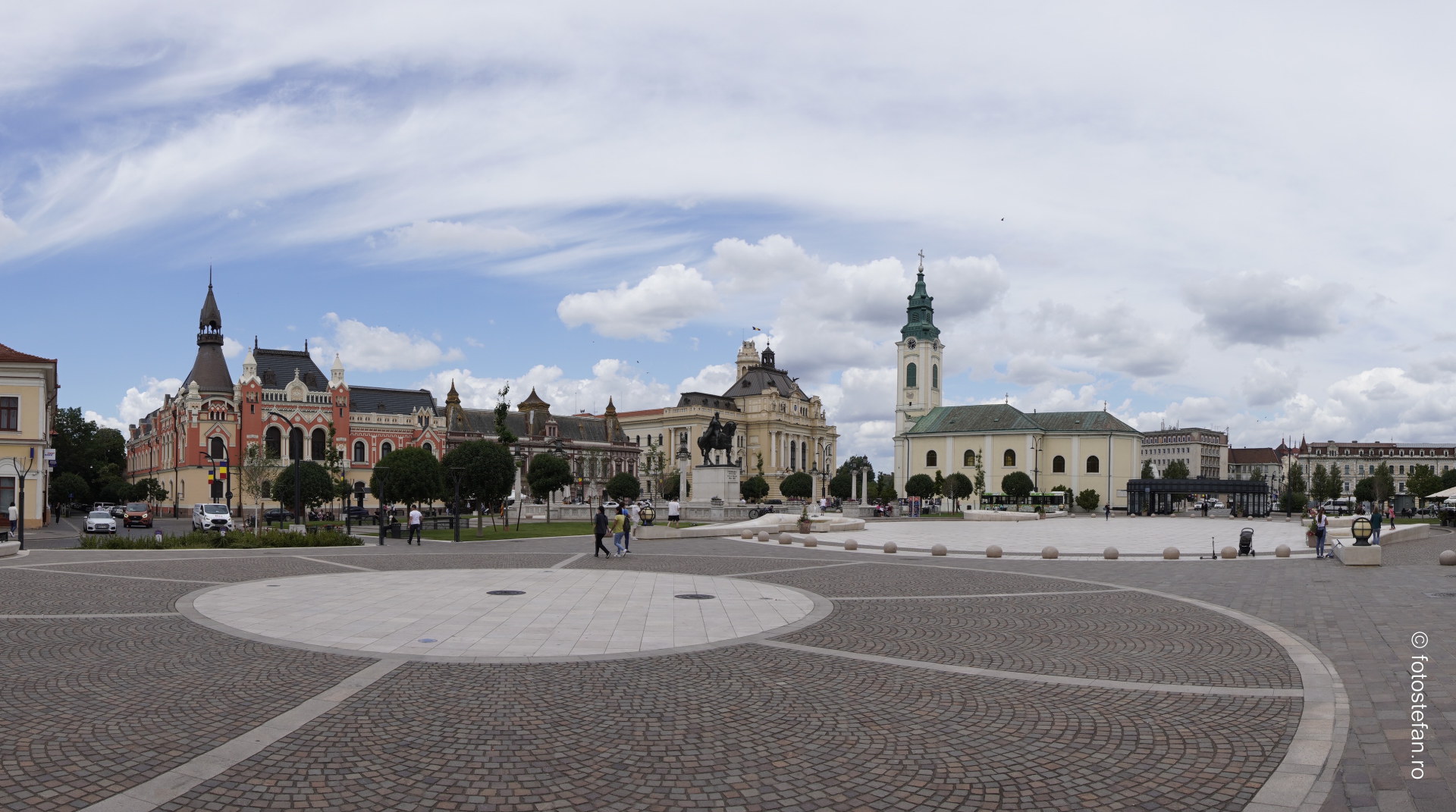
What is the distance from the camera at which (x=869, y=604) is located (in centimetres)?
1889

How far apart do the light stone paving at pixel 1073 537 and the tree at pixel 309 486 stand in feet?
129

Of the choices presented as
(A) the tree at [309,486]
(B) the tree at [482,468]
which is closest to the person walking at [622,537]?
(B) the tree at [482,468]

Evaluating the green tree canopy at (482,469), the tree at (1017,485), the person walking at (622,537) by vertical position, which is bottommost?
the tree at (1017,485)

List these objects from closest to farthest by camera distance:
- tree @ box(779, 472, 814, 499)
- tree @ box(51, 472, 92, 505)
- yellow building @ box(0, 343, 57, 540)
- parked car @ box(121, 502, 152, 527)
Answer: yellow building @ box(0, 343, 57, 540) < parked car @ box(121, 502, 152, 527) < tree @ box(51, 472, 92, 505) < tree @ box(779, 472, 814, 499)

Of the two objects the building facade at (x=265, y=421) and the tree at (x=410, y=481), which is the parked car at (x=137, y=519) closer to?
the tree at (x=410, y=481)

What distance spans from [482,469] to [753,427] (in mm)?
109360

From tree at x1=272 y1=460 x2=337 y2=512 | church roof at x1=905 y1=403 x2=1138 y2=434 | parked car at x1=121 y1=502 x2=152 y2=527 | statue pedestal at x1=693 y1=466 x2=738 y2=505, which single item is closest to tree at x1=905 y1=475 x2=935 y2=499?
church roof at x1=905 y1=403 x2=1138 y2=434

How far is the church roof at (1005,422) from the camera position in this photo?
121m

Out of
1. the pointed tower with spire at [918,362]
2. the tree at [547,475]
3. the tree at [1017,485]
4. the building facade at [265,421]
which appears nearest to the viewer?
the tree at [547,475]

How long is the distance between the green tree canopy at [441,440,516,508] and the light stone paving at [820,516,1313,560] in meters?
15.4

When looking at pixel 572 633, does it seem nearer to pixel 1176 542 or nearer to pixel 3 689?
pixel 3 689

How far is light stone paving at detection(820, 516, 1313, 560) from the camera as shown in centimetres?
3853

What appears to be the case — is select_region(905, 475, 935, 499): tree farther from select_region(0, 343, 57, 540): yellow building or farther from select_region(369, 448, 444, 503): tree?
select_region(0, 343, 57, 540): yellow building

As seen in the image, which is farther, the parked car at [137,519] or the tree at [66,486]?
the tree at [66,486]
